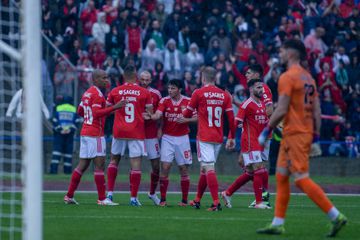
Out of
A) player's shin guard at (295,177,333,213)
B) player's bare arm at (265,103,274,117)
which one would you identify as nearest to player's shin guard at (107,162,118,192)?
player's bare arm at (265,103,274,117)

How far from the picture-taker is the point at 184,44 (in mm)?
29094

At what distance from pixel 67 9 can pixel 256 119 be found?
45.9ft

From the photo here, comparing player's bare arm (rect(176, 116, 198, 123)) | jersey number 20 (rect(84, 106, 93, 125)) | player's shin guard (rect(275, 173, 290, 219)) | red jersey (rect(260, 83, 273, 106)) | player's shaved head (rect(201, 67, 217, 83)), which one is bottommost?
player's shin guard (rect(275, 173, 290, 219))

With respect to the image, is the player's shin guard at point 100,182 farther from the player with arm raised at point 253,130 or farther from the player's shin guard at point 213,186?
the player with arm raised at point 253,130

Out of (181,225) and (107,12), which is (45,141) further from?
(181,225)

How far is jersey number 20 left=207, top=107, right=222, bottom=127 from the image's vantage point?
15555 millimetres

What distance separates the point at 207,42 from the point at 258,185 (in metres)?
14.3

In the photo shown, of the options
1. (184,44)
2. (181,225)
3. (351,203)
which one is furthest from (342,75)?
(181,225)

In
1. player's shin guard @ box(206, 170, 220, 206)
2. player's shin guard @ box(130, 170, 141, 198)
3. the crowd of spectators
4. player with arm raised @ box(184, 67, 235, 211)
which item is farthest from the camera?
the crowd of spectators

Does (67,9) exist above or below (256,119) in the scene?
above

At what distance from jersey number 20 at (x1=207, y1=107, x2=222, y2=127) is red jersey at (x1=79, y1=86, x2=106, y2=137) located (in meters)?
1.94

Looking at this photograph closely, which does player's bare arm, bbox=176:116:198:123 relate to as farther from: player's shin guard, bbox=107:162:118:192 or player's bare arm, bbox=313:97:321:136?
player's bare arm, bbox=313:97:321:136

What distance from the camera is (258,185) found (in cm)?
1570

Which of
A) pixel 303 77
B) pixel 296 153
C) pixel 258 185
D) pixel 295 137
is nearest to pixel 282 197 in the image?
pixel 296 153
